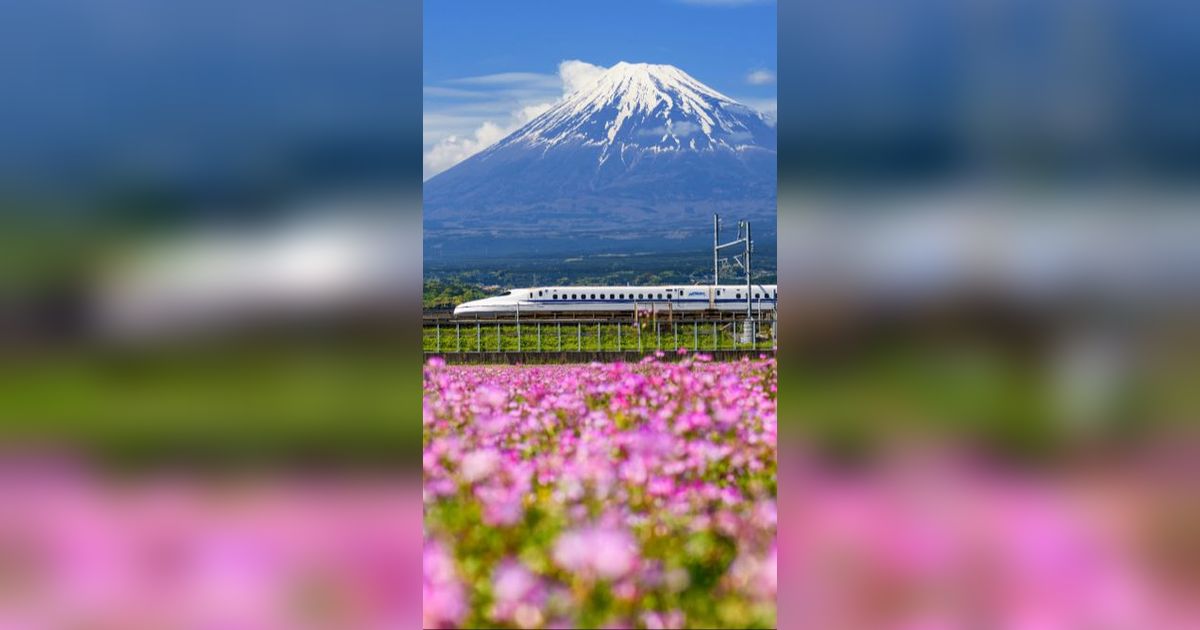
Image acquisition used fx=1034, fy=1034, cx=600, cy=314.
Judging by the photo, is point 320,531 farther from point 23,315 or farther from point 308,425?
point 23,315

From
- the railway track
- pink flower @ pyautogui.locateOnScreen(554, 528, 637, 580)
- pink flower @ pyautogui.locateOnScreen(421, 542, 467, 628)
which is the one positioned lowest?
pink flower @ pyautogui.locateOnScreen(421, 542, 467, 628)

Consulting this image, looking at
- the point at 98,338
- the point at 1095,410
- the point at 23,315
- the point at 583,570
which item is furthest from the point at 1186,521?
the point at 23,315

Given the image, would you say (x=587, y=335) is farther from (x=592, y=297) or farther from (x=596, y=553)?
(x=592, y=297)

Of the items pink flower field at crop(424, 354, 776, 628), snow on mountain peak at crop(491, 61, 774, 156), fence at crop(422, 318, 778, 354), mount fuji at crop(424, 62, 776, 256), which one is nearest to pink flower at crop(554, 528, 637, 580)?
pink flower field at crop(424, 354, 776, 628)

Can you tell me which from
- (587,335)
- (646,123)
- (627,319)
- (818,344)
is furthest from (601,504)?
(646,123)

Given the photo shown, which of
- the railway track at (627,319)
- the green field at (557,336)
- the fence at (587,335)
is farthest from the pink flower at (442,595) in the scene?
the green field at (557,336)

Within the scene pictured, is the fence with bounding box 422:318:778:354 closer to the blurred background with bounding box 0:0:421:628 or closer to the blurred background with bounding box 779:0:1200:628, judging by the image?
the blurred background with bounding box 779:0:1200:628

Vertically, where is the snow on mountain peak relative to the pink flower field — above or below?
above
